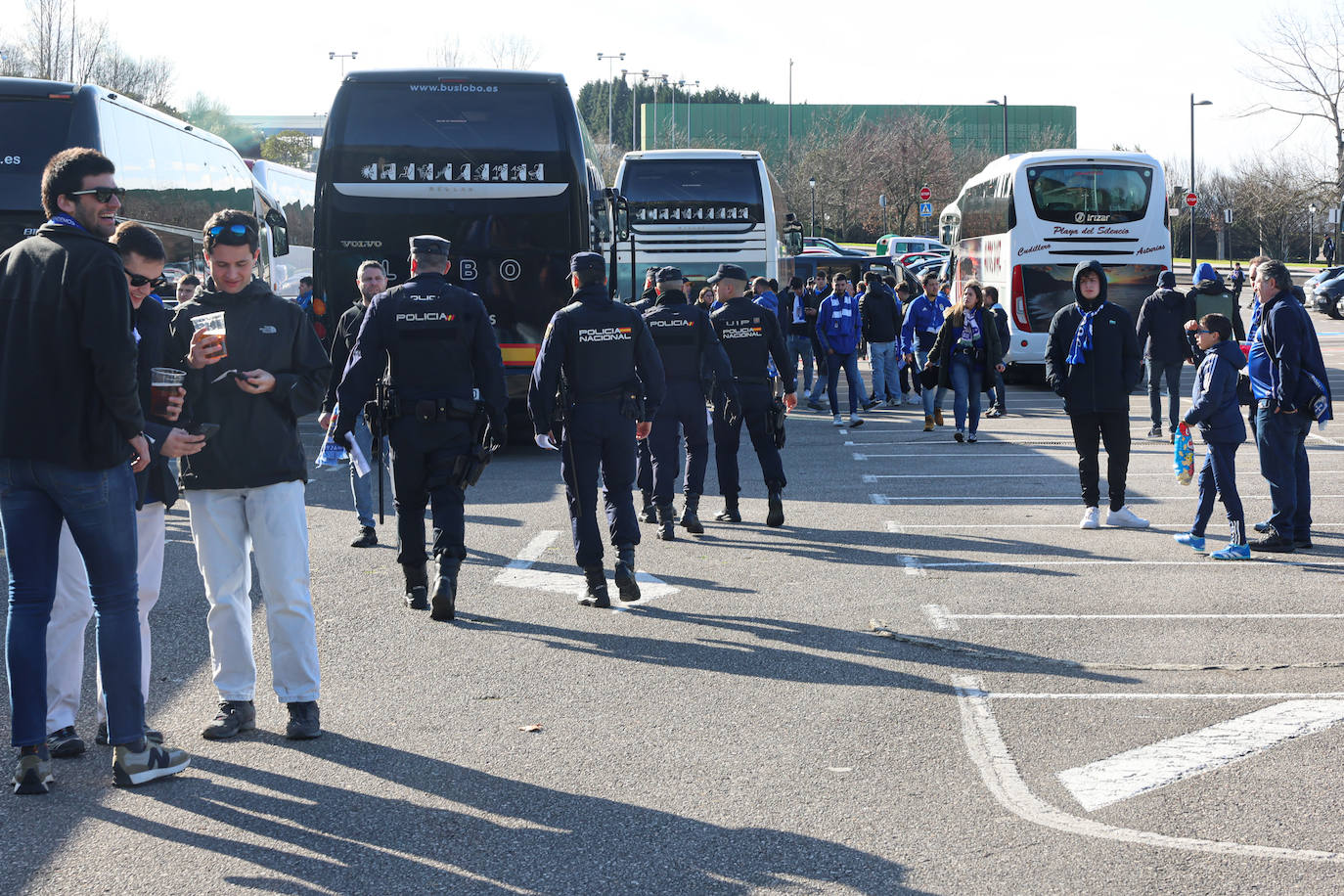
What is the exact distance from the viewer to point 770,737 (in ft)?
18.3

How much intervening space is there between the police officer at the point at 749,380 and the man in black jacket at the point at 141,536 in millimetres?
5729

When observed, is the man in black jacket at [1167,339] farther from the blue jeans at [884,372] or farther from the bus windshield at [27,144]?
the bus windshield at [27,144]

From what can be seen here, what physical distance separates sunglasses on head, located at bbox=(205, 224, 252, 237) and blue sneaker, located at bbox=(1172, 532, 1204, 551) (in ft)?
21.0

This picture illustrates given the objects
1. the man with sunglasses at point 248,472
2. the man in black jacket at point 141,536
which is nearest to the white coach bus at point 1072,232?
the man with sunglasses at point 248,472

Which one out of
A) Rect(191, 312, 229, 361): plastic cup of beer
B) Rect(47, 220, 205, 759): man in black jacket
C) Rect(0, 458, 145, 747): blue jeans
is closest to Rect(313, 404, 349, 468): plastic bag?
Rect(47, 220, 205, 759): man in black jacket

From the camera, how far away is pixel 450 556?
7816 millimetres

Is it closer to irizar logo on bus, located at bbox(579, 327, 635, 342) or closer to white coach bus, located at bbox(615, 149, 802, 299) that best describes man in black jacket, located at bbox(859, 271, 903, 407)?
white coach bus, located at bbox(615, 149, 802, 299)

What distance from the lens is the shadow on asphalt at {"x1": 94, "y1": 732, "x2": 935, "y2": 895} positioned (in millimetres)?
A: 4145

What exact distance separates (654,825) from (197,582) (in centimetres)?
489

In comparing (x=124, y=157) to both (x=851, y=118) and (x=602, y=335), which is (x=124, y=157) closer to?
(x=602, y=335)

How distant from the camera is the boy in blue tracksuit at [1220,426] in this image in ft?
30.3

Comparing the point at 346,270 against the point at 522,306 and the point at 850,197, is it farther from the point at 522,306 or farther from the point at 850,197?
the point at 850,197

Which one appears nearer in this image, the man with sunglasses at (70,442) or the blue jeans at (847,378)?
the man with sunglasses at (70,442)

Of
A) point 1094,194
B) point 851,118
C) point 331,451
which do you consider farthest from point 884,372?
point 851,118
